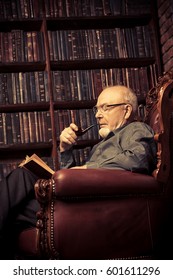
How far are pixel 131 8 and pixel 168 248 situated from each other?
2.33m

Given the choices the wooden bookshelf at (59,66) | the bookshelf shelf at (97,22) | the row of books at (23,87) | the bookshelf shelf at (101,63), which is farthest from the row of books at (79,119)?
the bookshelf shelf at (97,22)

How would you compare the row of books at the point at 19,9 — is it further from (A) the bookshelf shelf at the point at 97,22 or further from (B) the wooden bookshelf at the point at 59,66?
(A) the bookshelf shelf at the point at 97,22

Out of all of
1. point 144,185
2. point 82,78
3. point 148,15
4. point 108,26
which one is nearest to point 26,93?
point 82,78

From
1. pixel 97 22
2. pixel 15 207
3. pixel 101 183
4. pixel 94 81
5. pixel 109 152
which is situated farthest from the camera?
pixel 97 22

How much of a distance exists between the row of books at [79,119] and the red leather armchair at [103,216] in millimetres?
1552

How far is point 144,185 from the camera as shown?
2.15 meters

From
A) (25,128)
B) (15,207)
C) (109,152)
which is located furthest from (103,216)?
(25,128)

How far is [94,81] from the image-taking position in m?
3.86

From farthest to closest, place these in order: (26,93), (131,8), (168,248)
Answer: (131,8) < (26,93) < (168,248)

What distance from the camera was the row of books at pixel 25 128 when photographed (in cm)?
370

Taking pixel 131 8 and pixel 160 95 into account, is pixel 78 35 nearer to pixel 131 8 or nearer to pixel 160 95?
pixel 131 8

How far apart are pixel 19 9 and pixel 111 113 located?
1.50 metres

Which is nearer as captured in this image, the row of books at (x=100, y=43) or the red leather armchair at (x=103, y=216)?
the red leather armchair at (x=103, y=216)

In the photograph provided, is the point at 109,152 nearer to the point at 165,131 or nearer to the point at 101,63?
the point at 165,131
